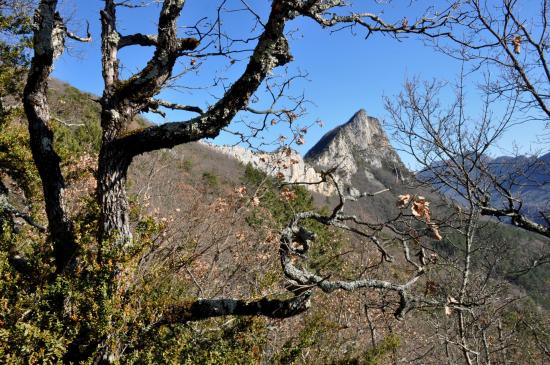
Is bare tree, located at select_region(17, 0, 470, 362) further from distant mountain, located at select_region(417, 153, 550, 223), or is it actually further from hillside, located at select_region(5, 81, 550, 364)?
distant mountain, located at select_region(417, 153, 550, 223)

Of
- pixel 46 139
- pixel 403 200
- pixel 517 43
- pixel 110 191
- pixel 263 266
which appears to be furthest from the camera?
pixel 263 266

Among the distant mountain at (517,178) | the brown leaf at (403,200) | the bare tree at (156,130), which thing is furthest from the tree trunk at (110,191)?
the distant mountain at (517,178)

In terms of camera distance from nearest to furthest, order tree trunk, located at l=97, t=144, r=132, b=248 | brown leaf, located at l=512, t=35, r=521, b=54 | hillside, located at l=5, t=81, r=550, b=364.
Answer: tree trunk, located at l=97, t=144, r=132, b=248 → hillside, located at l=5, t=81, r=550, b=364 → brown leaf, located at l=512, t=35, r=521, b=54

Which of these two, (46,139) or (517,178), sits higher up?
(46,139)

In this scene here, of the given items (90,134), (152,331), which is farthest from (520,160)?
(90,134)

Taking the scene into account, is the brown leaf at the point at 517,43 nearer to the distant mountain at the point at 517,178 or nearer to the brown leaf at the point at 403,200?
the distant mountain at the point at 517,178

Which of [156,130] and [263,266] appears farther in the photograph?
[263,266]

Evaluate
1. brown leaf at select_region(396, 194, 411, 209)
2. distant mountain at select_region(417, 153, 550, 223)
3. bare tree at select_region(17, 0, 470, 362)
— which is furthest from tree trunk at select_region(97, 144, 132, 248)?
distant mountain at select_region(417, 153, 550, 223)

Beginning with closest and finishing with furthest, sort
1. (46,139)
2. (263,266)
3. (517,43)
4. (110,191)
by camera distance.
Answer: (110,191) → (46,139) → (517,43) → (263,266)

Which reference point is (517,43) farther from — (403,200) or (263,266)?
(263,266)

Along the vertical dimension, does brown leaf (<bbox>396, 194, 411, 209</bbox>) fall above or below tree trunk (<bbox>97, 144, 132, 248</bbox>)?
below

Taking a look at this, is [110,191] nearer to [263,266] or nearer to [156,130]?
[156,130]

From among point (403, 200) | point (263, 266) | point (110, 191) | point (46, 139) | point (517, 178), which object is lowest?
point (263, 266)

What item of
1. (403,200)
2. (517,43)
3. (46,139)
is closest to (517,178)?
(517,43)
